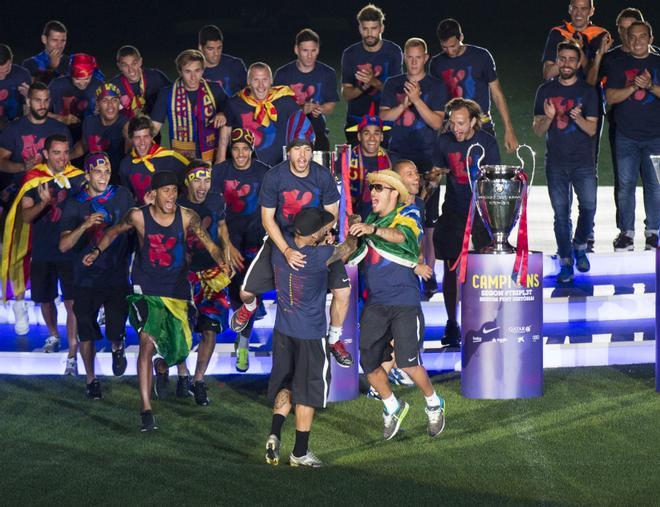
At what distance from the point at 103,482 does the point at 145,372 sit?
4.81 feet

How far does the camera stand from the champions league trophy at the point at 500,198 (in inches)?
410

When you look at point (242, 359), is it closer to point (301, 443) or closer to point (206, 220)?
point (206, 220)

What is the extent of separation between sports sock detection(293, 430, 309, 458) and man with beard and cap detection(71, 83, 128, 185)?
13.9 feet

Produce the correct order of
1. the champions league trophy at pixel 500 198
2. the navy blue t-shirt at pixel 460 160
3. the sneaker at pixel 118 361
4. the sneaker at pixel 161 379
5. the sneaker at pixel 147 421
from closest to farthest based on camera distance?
the sneaker at pixel 147 421 → the sneaker at pixel 161 379 → the champions league trophy at pixel 500 198 → the sneaker at pixel 118 361 → the navy blue t-shirt at pixel 460 160

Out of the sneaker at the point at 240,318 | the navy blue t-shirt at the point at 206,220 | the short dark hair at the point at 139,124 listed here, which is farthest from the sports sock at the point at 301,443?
the short dark hair at the point at 139,124

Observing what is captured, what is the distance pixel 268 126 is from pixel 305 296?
3.72 metres

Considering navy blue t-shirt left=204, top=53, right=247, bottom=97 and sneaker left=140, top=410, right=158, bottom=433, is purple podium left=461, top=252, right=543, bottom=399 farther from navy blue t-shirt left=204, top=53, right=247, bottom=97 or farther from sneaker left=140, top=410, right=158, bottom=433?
navy blue t-shirt left=204, top=53, right=247, bottom=97

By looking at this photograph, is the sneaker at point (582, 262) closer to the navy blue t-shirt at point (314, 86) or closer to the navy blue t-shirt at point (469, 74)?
the navy blue t-shirt at point (469, 74)

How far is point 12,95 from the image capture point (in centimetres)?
1269

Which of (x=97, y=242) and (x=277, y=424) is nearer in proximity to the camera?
(x=277, y=424)

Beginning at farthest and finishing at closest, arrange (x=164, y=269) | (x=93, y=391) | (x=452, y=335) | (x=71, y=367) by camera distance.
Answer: (x=452, y=335) < (x=71, y=367) < (x=93, y=391) < (x=164, y=269)

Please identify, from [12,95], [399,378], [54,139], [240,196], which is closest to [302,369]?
[399,378]

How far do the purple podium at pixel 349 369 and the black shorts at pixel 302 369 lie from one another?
5.25 ft

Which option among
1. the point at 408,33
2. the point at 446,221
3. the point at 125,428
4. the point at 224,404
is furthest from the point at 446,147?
the point at 408,33
